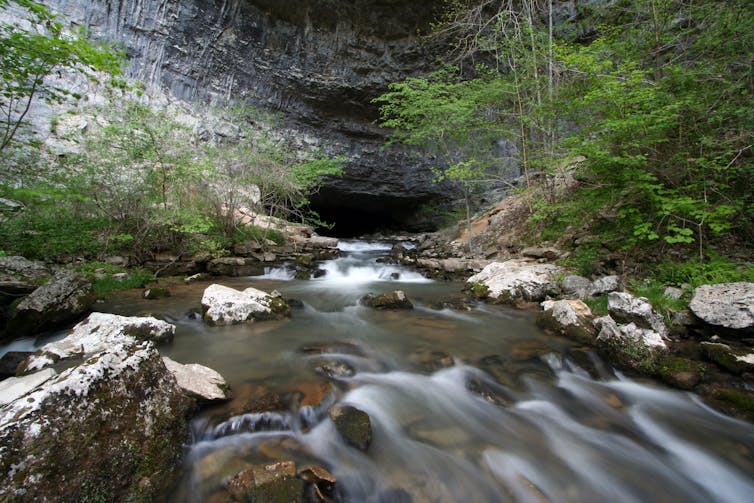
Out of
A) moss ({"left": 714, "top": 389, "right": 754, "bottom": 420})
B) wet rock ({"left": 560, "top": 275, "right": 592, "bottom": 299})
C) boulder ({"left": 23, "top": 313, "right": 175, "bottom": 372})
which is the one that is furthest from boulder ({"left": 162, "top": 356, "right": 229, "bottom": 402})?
wet rock ({"left": 560, "top": 275, "right": 592, "bottom": 299})

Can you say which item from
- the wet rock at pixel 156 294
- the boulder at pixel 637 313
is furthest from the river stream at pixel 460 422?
the wet rock at pixel 156 294

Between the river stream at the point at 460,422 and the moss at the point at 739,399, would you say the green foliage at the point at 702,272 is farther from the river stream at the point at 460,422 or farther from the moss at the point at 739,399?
the river stream at the point at 460,422

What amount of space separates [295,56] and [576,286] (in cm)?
1548

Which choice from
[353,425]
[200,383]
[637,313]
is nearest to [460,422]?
[353,425]

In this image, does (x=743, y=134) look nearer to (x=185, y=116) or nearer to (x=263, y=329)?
(x=263, y=329)

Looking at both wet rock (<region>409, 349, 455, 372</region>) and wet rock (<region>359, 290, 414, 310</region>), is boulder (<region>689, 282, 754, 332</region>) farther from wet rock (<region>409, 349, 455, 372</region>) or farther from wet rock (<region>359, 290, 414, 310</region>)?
wet rock (<region>359, 290, 414, 310</region>)

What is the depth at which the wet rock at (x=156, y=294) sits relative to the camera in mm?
5383

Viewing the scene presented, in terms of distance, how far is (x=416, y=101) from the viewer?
8727mm

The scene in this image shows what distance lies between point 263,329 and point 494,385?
2836mm

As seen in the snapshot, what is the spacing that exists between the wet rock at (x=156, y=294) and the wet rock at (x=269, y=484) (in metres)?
4.72

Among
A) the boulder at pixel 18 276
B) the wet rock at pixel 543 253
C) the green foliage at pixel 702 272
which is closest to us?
the green foliage at pixel 702 272

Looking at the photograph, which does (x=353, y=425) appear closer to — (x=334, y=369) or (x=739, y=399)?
(x=334, y=369)

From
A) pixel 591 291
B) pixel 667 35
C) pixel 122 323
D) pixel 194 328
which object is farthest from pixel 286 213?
pixel 667 35

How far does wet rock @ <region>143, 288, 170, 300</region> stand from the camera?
5383 millimetres
